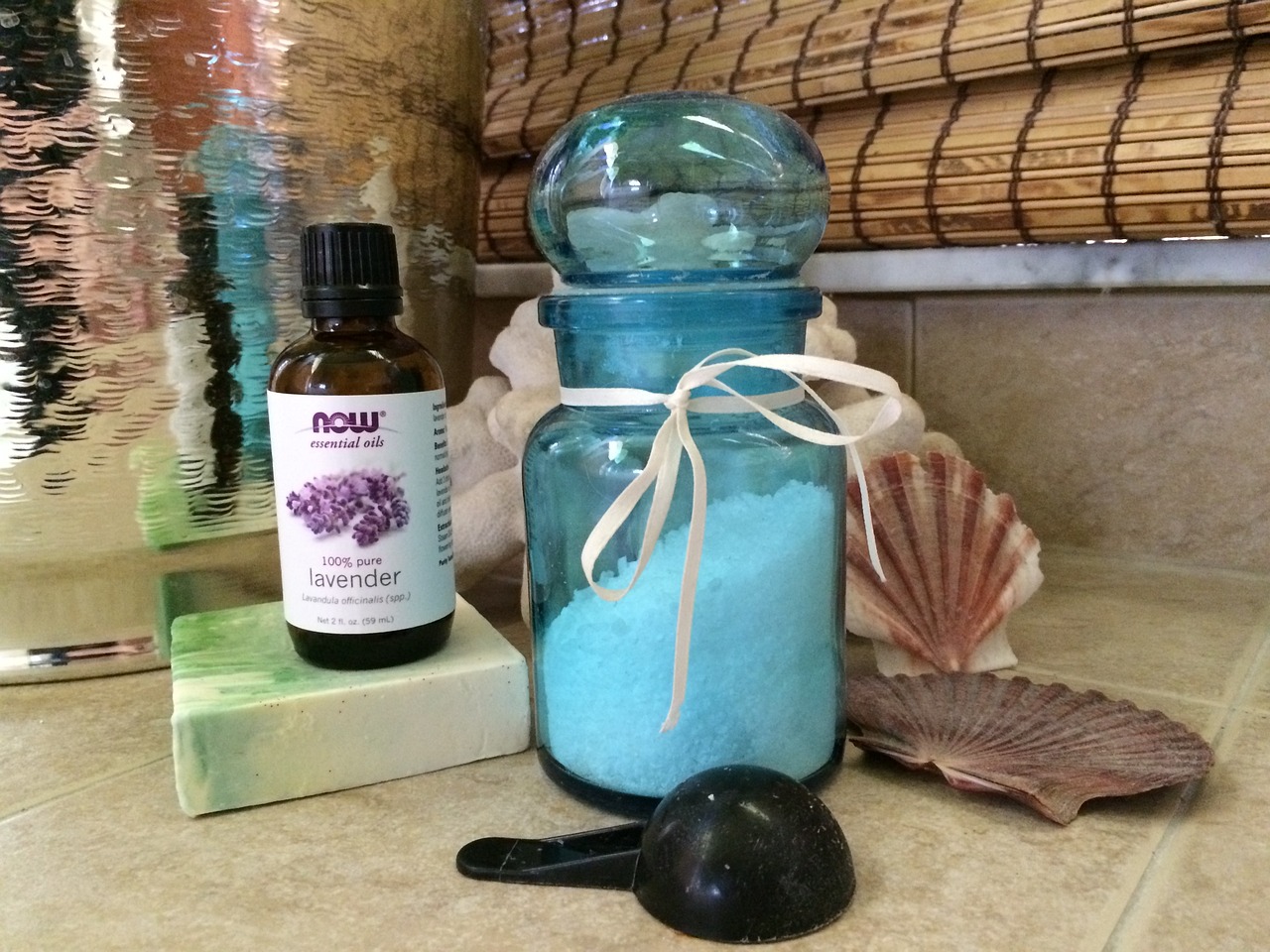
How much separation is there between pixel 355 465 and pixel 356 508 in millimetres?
19

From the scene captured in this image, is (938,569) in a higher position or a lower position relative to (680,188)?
lower

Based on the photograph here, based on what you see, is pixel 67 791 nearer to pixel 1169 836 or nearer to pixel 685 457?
pixel 685 457

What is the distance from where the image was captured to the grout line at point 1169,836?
1.10 feet

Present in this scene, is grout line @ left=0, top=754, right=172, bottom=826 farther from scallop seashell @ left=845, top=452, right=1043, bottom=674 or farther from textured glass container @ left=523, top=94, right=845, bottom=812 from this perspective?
scallop seashell @ left=845, top=452, right=1043, bottom=674

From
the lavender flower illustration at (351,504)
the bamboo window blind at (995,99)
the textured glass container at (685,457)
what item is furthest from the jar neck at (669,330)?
the bamboo window blind at (995,99)

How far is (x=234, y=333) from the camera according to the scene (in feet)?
1.92

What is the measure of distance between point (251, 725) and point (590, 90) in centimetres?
63

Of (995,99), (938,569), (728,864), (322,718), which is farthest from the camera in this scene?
(995,99)

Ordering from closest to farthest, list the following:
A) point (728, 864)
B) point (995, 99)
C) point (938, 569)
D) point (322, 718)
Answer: point (728, 864) < point (322, 718) < point (938, 569) < point (995, 99)

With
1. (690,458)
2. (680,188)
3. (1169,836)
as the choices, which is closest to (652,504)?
(690,458)

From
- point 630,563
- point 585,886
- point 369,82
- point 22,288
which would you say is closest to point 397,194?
point 369,82

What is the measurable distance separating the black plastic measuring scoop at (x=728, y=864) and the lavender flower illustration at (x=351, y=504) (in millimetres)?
157

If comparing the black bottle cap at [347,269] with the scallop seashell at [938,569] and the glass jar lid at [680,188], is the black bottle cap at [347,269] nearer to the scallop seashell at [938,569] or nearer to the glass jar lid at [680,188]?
the glass jar lid at [680,188]

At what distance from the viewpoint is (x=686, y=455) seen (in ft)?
1.34
